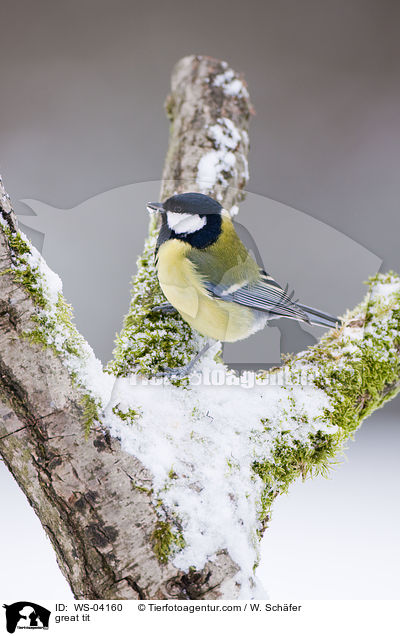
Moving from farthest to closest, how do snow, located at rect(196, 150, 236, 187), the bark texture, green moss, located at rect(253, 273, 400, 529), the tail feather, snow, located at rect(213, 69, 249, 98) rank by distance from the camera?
snow, located at rect(213, 69, 249, 98), snow, located at rect(196, 150, 236, 187), the tail feather, green moss, located at rect(253, 273, 400, 529), the bark texture

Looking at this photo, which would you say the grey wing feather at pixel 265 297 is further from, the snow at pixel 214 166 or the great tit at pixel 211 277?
the snow at pixel 214 166

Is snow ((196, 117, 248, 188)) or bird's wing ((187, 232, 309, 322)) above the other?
snow ((196, 117, 248, 188))

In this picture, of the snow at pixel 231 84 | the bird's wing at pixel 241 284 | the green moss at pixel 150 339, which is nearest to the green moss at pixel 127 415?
the green moss at pixel 150 339

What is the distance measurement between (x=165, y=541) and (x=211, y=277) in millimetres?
401

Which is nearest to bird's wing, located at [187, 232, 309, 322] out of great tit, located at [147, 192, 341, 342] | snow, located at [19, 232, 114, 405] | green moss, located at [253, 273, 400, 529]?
great tit, located at [147, 192, 341, 342]

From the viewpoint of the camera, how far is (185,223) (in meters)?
0.82

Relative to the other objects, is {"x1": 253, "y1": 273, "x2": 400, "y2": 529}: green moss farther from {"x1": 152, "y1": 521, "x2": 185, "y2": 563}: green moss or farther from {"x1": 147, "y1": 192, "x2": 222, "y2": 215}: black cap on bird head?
{"x1": 147, "y1": 192, "x2": 222, "y2": 215}: black cap on bird head

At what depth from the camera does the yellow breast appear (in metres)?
0.81

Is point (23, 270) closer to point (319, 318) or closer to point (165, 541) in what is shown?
point (165, 541)

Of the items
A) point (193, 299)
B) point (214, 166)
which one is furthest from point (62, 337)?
point (214, 166)

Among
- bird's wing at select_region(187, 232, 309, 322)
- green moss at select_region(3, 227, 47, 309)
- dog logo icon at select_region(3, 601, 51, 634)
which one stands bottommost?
dog logo icon at select_region(3, 601, 51, 634)

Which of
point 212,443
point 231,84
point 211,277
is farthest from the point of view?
point 231,84

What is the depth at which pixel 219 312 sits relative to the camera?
2.68 feet

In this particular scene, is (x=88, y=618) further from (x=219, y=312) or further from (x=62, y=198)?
(x=62, y=198)
